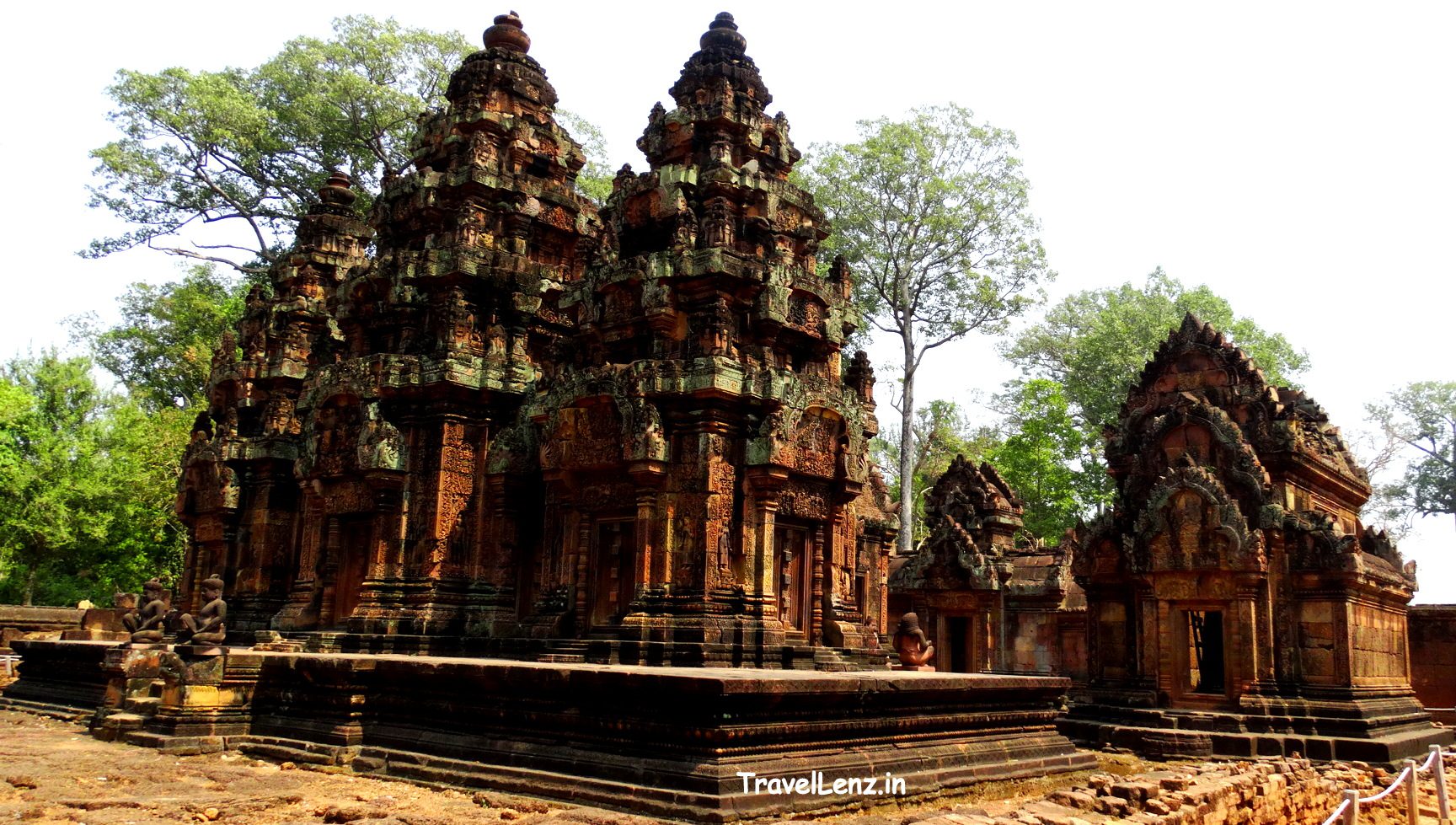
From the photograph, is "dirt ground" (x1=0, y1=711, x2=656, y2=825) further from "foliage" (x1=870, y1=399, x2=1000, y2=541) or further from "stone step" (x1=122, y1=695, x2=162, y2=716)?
"foliage" (x1=870, y1=399, x2=1000, y2=541)

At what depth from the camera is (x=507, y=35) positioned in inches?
656

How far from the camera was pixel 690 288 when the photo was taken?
12289 millimetres

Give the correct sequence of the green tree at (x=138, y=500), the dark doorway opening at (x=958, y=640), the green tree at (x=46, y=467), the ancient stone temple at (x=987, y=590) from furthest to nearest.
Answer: the green tree at (x=46, y=467) < the green tree at (x=138, y=500) < the dark doorway opening at (x=958, y=640) < the ancient stone temple at (x=987, y=590)

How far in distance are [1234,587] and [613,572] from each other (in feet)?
26.8

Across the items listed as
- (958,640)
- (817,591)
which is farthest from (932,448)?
(817,591)

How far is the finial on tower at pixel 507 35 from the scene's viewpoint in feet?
54.6

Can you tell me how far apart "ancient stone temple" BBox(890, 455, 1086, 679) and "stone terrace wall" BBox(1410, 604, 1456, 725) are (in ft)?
19.1

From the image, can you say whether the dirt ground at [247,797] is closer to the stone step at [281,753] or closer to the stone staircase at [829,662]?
the stone step at [281,753]

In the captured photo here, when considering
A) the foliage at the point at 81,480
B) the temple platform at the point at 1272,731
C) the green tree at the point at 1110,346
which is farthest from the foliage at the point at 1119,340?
the foliage at the point at 81,480

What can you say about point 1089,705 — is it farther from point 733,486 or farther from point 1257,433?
point 733,486

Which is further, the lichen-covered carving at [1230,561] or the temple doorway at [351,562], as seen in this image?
the temple doorway at [351,562]

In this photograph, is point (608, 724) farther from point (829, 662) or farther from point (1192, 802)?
point (829, 662)

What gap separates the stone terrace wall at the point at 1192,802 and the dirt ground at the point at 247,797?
23.9 inches

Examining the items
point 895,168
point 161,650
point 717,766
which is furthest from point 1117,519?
point 895,168
